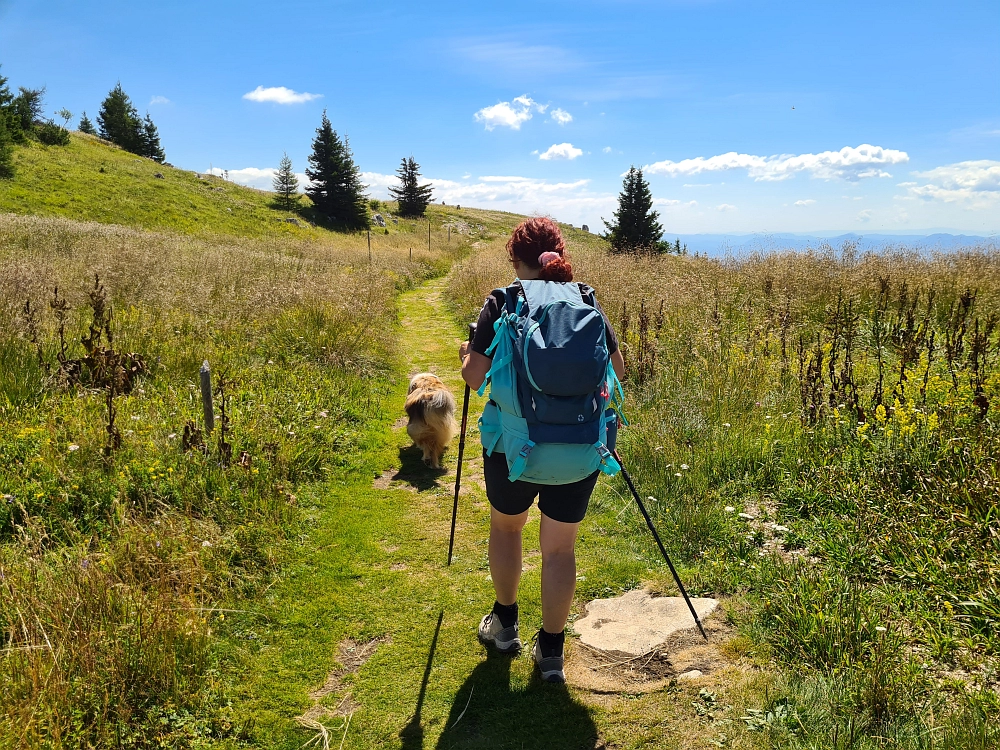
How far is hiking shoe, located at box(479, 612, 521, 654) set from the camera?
3.24 meters

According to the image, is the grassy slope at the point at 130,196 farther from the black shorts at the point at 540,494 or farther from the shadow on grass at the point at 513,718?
the shadow on grass at the point at 513,718

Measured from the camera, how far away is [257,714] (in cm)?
282

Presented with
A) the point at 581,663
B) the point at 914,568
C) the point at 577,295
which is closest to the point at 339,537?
the point at 581,663

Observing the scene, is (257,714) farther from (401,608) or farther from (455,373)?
(455,373)

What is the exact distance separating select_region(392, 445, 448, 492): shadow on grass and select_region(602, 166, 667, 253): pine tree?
59.9 feet

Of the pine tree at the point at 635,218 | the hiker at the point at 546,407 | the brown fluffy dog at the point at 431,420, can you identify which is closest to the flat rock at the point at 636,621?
the hiker at the point at 546,407

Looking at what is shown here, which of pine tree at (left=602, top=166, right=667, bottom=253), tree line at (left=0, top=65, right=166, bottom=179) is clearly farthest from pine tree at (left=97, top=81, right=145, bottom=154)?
pine tree at (left=602, top=166, right=667, bottom=253)

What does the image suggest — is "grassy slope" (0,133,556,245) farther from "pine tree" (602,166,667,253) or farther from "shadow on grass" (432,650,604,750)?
"shadow on grass" (432,650,604,750)

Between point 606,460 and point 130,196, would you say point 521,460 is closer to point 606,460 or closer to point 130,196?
point 606,460

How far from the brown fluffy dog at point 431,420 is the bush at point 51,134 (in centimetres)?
4343

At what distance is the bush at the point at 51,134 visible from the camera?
3600 centimetres

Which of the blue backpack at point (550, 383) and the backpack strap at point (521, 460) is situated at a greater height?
the blue backpack at point (550, 383)

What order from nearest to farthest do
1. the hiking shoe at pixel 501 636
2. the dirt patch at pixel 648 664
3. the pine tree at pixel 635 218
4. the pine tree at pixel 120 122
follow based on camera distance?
the dirt patch at pixel 648 664 < the hiking shoe at pixel 501 636 < the pine tree at pixel 635 218 < the pine tree at pixel 120 122

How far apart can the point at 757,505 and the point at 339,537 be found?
11.1 ft
